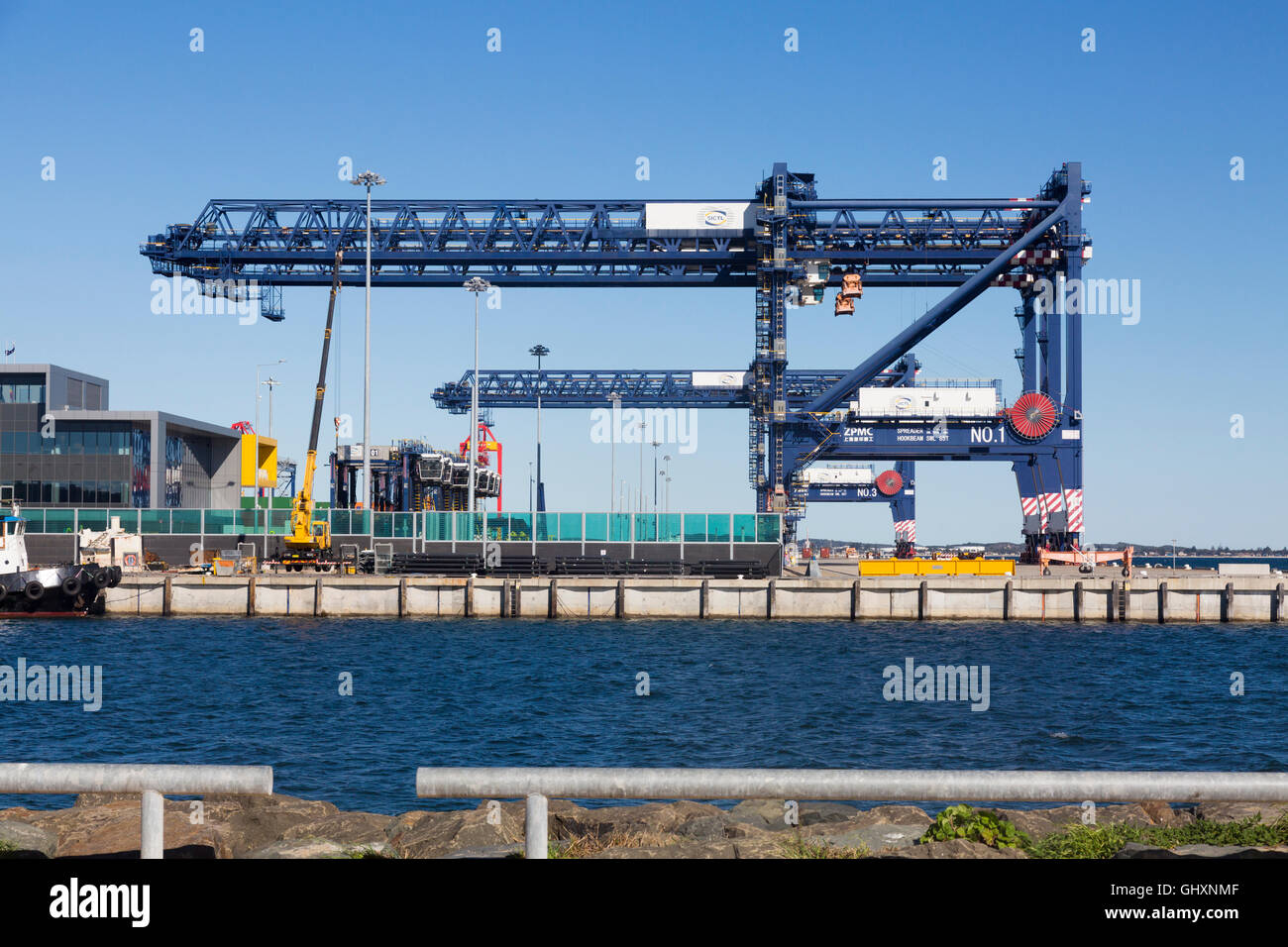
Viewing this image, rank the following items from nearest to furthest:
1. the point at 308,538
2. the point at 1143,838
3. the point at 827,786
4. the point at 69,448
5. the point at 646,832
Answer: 1. the point at 827,786
2. the point at 1143,838
3. the point at 646,832
4. the point at 308,538
5. the point at 69,448

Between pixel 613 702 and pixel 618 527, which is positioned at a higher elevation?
pixel 618 527

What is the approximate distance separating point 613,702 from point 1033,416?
42.2 metres

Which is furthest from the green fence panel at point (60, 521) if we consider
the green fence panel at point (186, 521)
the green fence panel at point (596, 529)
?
the green fence panel at point (596, 529)

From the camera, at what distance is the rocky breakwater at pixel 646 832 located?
7.60 m

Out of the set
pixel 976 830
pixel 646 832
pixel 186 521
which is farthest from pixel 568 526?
pixel 976 830

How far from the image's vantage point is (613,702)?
92.6 ft

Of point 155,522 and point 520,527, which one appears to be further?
point 155,522

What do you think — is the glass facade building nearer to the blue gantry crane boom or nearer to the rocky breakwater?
the blue gantry crane boom

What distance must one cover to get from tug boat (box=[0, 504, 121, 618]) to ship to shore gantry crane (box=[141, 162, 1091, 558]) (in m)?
21.3

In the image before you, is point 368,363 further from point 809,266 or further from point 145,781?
point 145,781

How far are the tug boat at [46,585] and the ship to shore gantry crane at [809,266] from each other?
21.3m

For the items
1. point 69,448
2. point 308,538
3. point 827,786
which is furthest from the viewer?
point 69,448

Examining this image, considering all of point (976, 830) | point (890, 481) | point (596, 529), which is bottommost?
point (976, 830)
